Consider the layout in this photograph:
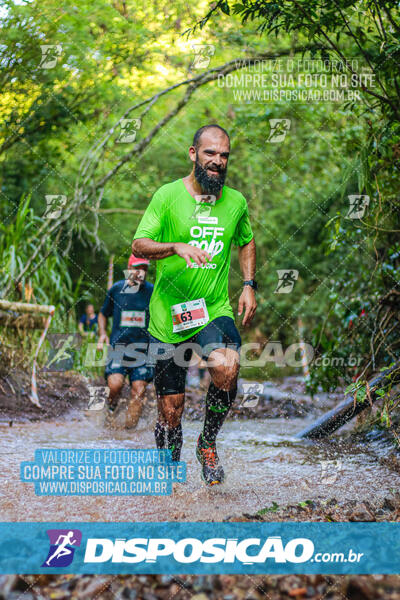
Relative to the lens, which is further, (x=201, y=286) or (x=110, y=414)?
(x=110, y=414)

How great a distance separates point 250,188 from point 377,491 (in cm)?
1172

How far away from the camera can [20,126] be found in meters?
8.27

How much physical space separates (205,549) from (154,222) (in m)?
1.89

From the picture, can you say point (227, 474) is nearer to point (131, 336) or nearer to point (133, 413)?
point (133, 413)

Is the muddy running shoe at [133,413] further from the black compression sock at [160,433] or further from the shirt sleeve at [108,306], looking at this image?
the black compression sock at [160,433]

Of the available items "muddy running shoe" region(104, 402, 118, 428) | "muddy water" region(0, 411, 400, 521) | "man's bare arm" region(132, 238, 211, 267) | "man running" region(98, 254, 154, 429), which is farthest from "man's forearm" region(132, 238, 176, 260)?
"muddy running shoe" region(104, 402, 118, 428)

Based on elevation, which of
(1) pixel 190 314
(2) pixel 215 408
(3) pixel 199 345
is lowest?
(2) pixel 215 408

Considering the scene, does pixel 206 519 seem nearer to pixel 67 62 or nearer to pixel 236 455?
pixel 236 455

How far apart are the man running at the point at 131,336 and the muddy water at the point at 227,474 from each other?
13.3 inches

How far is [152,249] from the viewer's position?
11.8 feet

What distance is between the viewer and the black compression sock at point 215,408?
376 cm

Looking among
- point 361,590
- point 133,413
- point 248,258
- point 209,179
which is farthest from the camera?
point 133,413

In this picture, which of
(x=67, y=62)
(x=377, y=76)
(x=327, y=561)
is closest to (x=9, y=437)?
(x=327, y=561)

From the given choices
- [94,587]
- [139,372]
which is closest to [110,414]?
[139,372]
